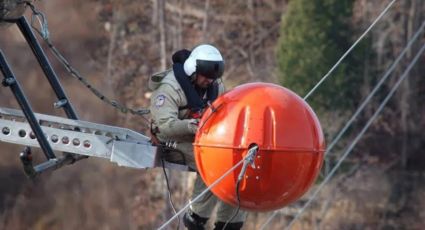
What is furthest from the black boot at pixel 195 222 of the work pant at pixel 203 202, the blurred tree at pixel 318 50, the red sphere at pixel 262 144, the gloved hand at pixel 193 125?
the blurred tree at pixel 318 50

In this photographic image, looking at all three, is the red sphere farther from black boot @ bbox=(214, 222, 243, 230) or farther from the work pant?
black boot @ bbox=(214, 222, 243, 230)

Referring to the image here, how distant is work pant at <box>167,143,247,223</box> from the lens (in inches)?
334

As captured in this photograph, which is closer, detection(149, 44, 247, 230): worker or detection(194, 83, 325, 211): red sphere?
detection(194, 83, 325, 211): red sphere

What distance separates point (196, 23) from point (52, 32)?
24.5 feet

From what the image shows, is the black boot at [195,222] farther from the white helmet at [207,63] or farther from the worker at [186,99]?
the white helmet at [207,63]

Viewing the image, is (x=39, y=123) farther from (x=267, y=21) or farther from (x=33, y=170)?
(x=267, y=21)

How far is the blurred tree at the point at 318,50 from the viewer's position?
936 inches

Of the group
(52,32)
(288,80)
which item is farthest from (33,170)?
(288,80)

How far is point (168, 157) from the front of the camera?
859 centimetres

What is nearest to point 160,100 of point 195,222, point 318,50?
point 195,222

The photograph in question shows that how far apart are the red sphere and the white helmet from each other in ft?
1.72

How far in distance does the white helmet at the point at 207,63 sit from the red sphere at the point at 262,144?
1.72 ft

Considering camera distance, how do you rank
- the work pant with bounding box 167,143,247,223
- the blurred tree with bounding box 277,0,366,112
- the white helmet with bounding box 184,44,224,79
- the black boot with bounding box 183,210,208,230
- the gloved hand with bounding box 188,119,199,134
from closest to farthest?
the gloved hand with bounding box 188,119,199,134
the white helmet with bounding box 184,44,224,79
the work pant with bounding box 167,143,247,223
the black boot with bounding box 183,210,208,230
the blurred tree with bounding box 277,0,366,112

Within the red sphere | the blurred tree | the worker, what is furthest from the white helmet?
the blurred tree
